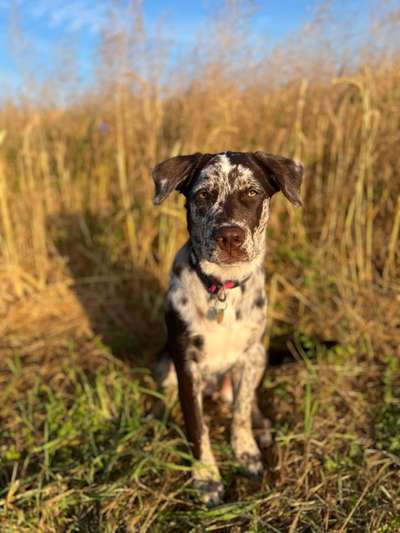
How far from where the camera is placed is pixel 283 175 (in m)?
2.29

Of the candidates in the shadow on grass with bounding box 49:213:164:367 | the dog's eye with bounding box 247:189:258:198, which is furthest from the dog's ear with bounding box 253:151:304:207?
the shadow on grass with bounding box 49:213:164:367

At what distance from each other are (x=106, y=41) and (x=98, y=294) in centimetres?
244

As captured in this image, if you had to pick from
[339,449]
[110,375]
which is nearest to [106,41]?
[110,375]

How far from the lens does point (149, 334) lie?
3971mm

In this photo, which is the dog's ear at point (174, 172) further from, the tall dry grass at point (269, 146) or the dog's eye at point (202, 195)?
the tall dry grass at point (269, 146)

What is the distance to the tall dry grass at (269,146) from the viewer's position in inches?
147

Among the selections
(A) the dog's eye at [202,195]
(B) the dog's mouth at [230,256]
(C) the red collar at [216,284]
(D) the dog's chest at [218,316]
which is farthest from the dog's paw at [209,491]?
(A) the dog's eye at [202,195]

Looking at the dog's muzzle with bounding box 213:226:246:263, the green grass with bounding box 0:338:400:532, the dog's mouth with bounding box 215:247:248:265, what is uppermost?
the dog's muzzle with bounding box 213:226:246:263

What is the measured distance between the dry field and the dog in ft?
0.59

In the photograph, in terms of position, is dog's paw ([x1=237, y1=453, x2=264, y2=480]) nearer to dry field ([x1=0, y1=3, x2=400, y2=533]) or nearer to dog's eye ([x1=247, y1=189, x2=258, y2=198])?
dry field ([x1=0, y1=3, x2=400, y2=533])

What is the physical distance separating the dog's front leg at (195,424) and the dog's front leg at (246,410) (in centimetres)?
20

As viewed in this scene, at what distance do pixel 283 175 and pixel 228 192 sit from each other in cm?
31

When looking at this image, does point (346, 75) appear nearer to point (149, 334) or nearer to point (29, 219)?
point (149, 334)

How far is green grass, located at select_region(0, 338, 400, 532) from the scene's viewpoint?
2064 mm
